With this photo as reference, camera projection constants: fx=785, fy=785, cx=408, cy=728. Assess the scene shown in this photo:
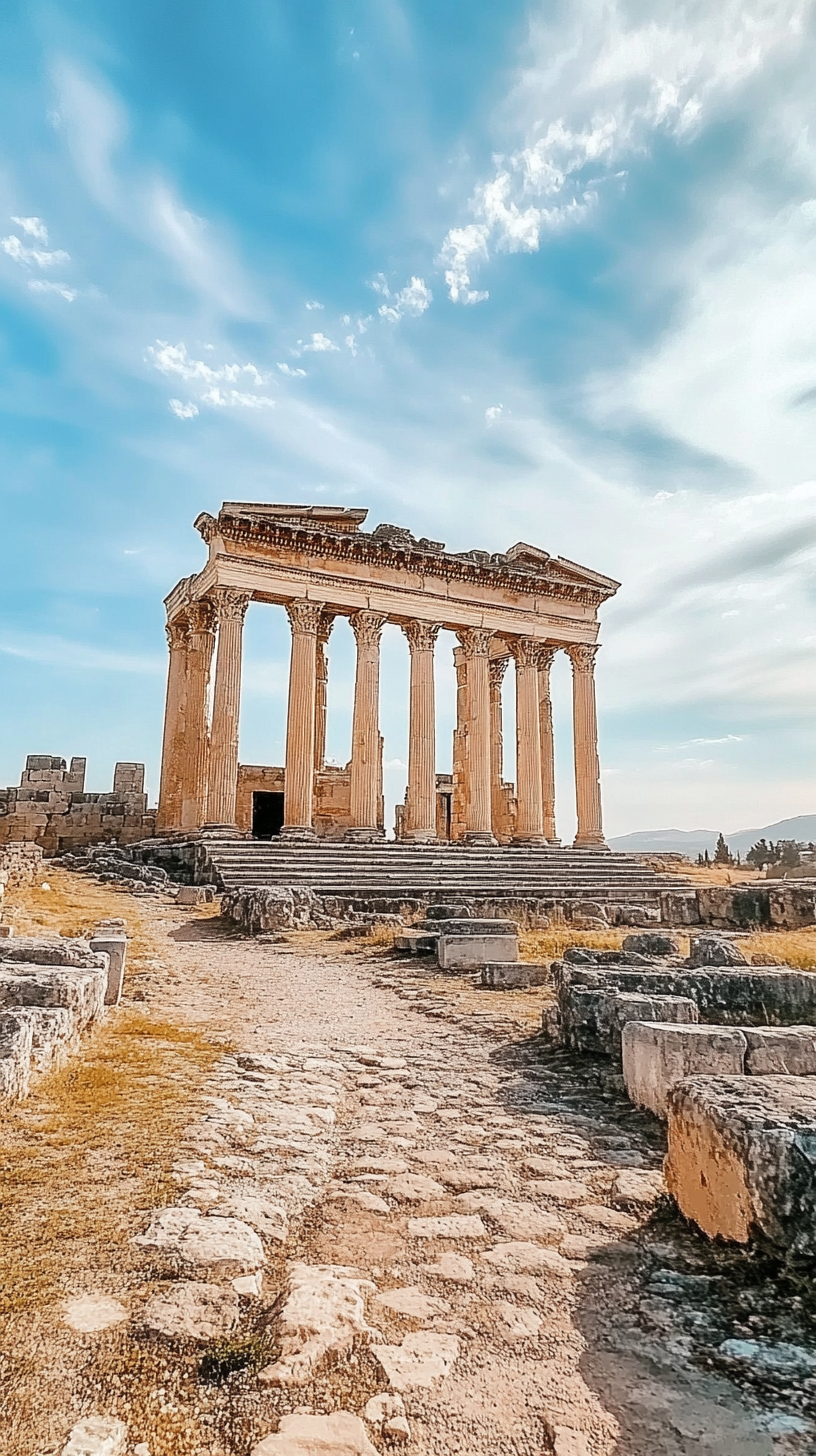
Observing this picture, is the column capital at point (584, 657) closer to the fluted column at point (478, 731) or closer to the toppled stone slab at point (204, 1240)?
the fluted column at point (478, 731)

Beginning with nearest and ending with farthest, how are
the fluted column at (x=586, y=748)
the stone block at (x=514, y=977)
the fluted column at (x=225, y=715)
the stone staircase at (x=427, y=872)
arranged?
1. the stone block at (x=514, y=977)
2. the stone staircase at (x=427, y=872)
3. the fluted column at (x=225, y=715)
4. the fluted column at (x=586, y=748)

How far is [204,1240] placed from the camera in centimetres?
266

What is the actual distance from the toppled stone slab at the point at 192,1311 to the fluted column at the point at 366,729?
22.4 metres

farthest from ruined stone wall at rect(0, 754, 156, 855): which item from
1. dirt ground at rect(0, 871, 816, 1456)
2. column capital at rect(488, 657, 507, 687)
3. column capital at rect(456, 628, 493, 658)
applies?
dirt ground at rect(0, 871, 816, 1456)

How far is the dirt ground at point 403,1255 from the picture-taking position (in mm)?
1850

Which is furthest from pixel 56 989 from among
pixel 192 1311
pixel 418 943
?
pixel 418 943

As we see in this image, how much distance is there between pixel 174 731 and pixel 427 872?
11548mm

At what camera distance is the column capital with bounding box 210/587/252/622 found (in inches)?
933

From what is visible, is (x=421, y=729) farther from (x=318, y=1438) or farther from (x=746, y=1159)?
(x=318, y=1438)

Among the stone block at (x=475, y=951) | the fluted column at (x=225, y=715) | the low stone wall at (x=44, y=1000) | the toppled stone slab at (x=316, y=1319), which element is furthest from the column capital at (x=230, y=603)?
the toppled stone slab at (x=316, y=1319)

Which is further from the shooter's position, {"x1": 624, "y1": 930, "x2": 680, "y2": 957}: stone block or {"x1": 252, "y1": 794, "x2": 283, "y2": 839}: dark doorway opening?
{"x1": 252, "y1": 794, "x2": 283, "y2": 839}: dark doorway opening

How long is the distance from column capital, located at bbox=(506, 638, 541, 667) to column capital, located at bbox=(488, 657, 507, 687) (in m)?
2.39

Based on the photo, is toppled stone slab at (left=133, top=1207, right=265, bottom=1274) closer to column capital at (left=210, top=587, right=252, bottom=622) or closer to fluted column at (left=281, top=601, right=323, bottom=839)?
fluted column at (left=281, top=601, right=323, bottom=839)

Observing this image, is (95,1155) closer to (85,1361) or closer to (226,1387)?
(85,1361)
